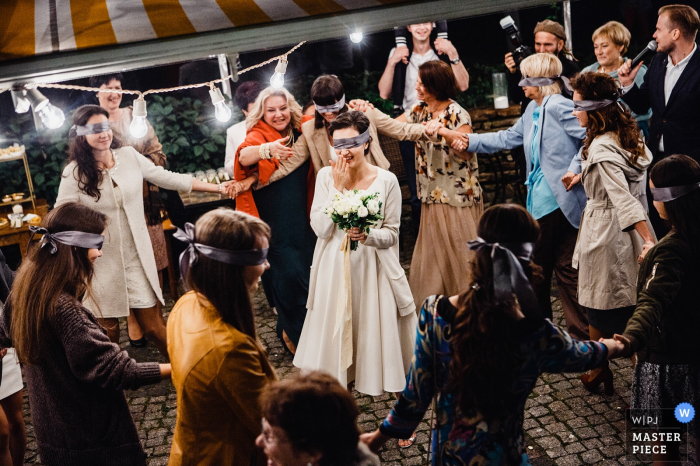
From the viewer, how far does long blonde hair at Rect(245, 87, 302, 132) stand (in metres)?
5.95

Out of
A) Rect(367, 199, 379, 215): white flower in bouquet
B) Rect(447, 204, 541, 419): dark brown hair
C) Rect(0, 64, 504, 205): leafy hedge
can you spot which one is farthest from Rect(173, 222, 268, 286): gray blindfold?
Rect(0, 64, 504, 205): leafy hedge

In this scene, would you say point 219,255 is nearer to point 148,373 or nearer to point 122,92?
point 148,373

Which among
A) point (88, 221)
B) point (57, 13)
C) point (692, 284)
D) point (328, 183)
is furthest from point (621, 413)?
point (57, 13)

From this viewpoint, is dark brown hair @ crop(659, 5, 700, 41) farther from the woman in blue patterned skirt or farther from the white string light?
the woman in blue patterned skirt

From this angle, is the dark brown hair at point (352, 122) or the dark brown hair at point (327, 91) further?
the dark brown hair at point (327, 91)

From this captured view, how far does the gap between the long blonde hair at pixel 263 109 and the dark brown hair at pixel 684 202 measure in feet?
11.3

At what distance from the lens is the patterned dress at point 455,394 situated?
2.68 m

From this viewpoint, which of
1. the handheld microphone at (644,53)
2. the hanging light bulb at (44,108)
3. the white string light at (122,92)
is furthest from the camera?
the handheld microphone at (644,53)

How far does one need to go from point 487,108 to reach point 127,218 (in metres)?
6.69

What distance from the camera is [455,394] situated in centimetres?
272

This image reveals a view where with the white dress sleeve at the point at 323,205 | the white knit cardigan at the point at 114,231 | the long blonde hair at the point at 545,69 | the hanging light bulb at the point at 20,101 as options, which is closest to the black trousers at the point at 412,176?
the long blonde hair at the point at 545,69

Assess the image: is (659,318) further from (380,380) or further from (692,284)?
(380,380)

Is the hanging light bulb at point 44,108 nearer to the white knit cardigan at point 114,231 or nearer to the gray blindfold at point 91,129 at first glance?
the gray blindfold at point 91,129

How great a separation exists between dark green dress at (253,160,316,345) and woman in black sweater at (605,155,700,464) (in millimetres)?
3187
